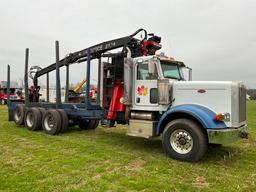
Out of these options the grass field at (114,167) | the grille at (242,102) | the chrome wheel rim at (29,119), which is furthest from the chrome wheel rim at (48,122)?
the grille at (242,102)

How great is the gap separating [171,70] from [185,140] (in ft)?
7.00

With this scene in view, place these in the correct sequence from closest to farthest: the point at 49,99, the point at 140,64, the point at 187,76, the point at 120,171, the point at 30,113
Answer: the point at 120,171 → the point at 140,64 → the point at 187,76 → the point at 30,113 → the point at 49,99

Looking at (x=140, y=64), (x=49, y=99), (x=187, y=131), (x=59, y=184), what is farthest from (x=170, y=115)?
(x=49, y=99)

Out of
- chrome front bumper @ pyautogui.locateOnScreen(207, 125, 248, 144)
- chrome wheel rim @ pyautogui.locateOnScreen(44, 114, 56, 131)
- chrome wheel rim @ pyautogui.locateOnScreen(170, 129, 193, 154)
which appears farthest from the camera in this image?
chrome wheel rim @ pyautogui.locateOnScreen(44, 114, 56, 131)

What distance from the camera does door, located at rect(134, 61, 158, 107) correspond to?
7.50 metres

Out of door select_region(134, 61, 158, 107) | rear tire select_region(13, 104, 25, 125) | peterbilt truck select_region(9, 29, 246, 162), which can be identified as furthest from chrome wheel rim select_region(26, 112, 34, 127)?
door select_region(134, 61, 158, 107)

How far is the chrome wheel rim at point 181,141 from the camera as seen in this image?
259 inches

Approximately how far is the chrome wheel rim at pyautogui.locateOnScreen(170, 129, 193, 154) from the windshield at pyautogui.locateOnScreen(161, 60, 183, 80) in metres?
1.63

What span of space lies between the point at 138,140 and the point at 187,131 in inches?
118

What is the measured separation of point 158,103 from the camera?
733 cm

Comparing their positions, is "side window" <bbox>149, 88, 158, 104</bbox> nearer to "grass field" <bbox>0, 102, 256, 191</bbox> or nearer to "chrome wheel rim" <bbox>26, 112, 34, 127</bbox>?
"grass field" <bbox>0, 102, 256, 191</bbox>

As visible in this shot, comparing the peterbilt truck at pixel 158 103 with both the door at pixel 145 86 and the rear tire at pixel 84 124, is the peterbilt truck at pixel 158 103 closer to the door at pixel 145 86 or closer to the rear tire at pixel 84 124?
the door at pixel 145 86

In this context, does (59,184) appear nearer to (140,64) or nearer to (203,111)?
(203,111)

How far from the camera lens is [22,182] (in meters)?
4.98
